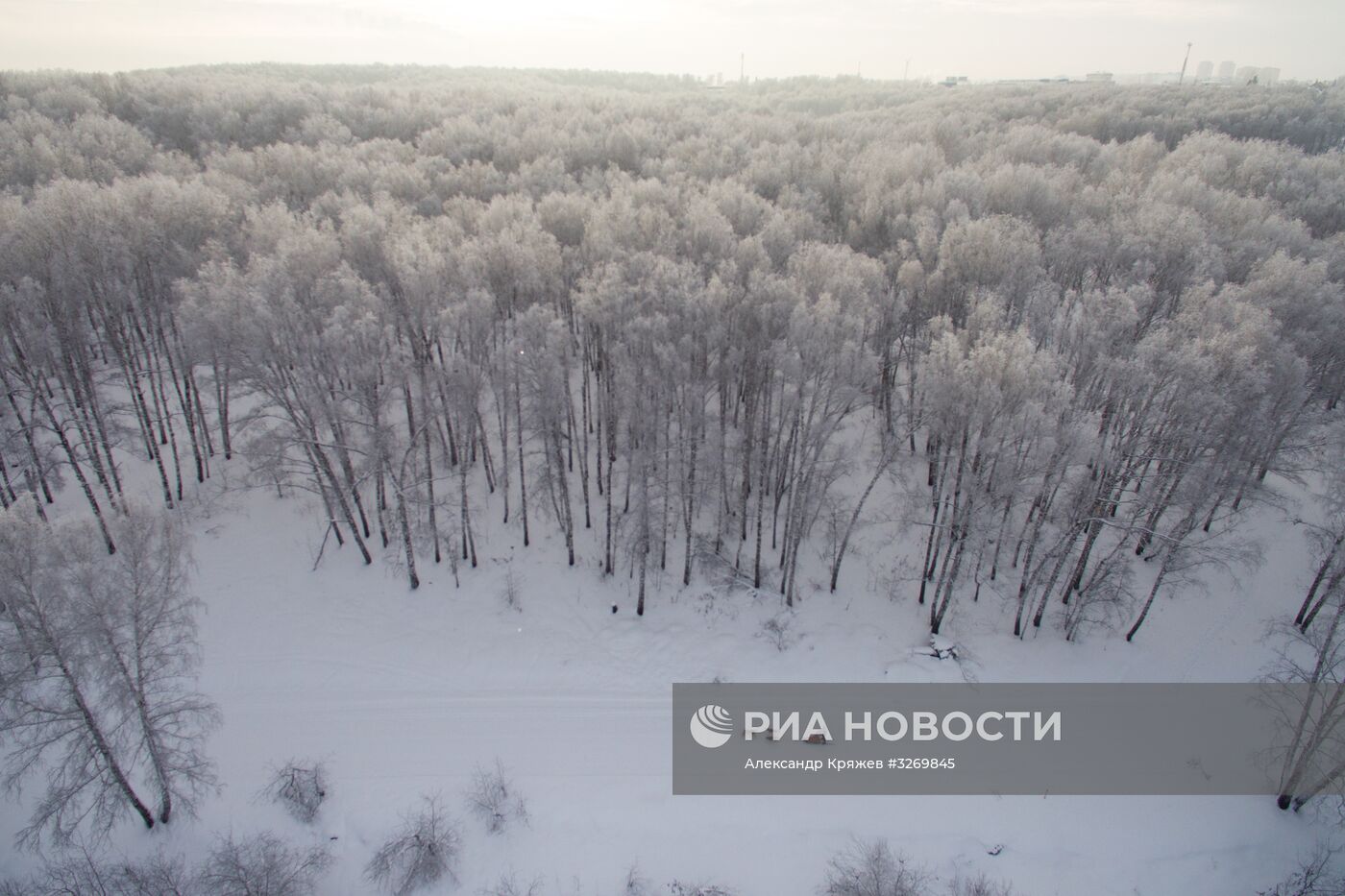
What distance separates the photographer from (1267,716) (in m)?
19.3

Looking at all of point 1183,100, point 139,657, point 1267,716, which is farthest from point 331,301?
point 1183,100

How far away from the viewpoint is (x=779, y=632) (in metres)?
21.6

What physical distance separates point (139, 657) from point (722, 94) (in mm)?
Result: 104315

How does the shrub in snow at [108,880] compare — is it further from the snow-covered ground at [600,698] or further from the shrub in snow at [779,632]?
the shrub in snow at [779,632]

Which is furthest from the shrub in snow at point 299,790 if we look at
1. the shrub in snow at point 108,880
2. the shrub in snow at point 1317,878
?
the shrub in snow at point 1317,878

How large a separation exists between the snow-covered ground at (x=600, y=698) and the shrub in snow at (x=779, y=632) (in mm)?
237

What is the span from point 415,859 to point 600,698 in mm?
6198

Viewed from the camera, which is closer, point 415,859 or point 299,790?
point 415,859

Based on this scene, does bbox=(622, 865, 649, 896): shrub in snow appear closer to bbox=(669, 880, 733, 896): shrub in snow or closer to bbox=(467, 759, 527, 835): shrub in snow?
bbox=(669, 880, 733, 896): shrub in snow

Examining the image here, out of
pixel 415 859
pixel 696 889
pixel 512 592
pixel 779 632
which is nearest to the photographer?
pixel 696 889

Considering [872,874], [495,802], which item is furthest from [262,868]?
[872,874]

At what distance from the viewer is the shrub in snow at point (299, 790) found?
53.7 feet

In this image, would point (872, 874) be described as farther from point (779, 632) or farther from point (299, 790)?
point (299, 790)

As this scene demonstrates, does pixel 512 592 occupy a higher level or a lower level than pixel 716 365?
lower
